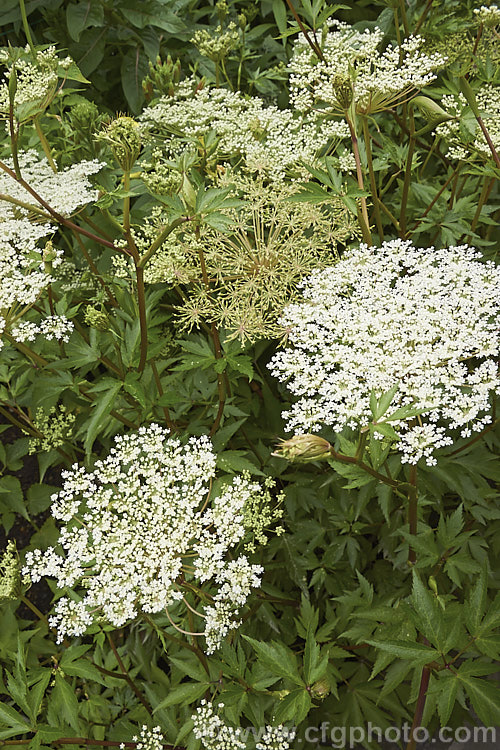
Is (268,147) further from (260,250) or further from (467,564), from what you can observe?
(467,564)

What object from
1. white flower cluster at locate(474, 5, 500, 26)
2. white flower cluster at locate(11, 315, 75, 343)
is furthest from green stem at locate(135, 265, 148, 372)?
white flower cluster at locate(474, 5, 500, 26)

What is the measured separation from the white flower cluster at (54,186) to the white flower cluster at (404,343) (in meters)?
0.83

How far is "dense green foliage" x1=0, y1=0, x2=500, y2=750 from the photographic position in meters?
1.80

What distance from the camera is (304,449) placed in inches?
55.1

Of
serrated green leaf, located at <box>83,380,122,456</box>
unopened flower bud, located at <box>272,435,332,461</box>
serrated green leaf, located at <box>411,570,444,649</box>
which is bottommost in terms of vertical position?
serrated green leaf, located at <box>411,570,444,649</box>

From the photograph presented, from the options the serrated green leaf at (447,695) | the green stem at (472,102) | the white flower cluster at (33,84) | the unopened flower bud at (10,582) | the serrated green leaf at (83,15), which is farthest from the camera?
the serrated green leaf at (83,15)

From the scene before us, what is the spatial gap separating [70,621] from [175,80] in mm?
2248

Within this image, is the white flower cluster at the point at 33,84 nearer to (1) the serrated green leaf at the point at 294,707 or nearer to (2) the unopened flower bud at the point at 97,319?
(2) the unopened flower bud at the point at 97,319

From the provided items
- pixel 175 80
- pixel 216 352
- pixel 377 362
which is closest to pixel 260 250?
pixel 216 352

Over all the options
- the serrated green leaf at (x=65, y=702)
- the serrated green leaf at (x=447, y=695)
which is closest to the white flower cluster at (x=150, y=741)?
the serrated green leaf at (x=65, y=702)

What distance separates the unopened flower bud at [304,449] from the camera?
139 cm

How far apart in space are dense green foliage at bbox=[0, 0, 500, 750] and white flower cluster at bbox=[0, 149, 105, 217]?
0.01 meters

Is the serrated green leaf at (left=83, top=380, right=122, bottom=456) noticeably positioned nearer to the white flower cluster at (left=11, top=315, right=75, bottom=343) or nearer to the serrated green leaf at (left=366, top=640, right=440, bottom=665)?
the white flower cluster at (left=11, top=315, right=75, bottom=343)

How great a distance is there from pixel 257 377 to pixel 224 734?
3.89 ft
